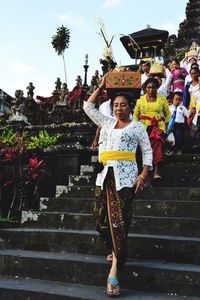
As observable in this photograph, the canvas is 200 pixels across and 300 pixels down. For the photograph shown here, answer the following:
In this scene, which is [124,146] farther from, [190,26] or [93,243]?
[190,26]

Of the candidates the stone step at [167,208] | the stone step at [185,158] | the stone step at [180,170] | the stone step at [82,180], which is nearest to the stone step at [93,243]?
the stone step at [167,208]

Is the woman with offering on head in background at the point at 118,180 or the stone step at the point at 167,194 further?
the stone step at the point at 167,194

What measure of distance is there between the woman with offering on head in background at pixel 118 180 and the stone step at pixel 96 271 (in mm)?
237

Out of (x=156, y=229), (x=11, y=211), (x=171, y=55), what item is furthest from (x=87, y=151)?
(x=171, y=55)

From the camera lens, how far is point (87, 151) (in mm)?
7215

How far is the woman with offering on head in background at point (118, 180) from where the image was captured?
12.6ft

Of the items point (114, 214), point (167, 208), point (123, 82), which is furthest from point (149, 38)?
point (114, 214)

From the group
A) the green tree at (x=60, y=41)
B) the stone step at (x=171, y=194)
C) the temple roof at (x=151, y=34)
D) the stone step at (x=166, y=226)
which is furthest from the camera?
the green tree at (x=60, y=41)

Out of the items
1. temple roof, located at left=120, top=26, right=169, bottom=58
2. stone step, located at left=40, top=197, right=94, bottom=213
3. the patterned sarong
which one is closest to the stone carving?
temple roof, located at left=120, top=26, right=169, bottom=58

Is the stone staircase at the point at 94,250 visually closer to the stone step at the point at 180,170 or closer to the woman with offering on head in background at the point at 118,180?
the stone step at the point at 180,170

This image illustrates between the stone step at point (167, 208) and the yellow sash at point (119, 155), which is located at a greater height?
the yellow sash at point (119, 155)

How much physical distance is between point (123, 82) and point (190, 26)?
19842 mm

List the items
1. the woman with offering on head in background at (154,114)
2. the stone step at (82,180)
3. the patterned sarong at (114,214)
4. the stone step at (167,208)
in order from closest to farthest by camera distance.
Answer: the patterned sarong at (114,214)
the stone step at (167,208)
the woman with offering on head in background at (154,114)
the stone step at (82,180)

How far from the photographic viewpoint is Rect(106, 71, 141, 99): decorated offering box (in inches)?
177
